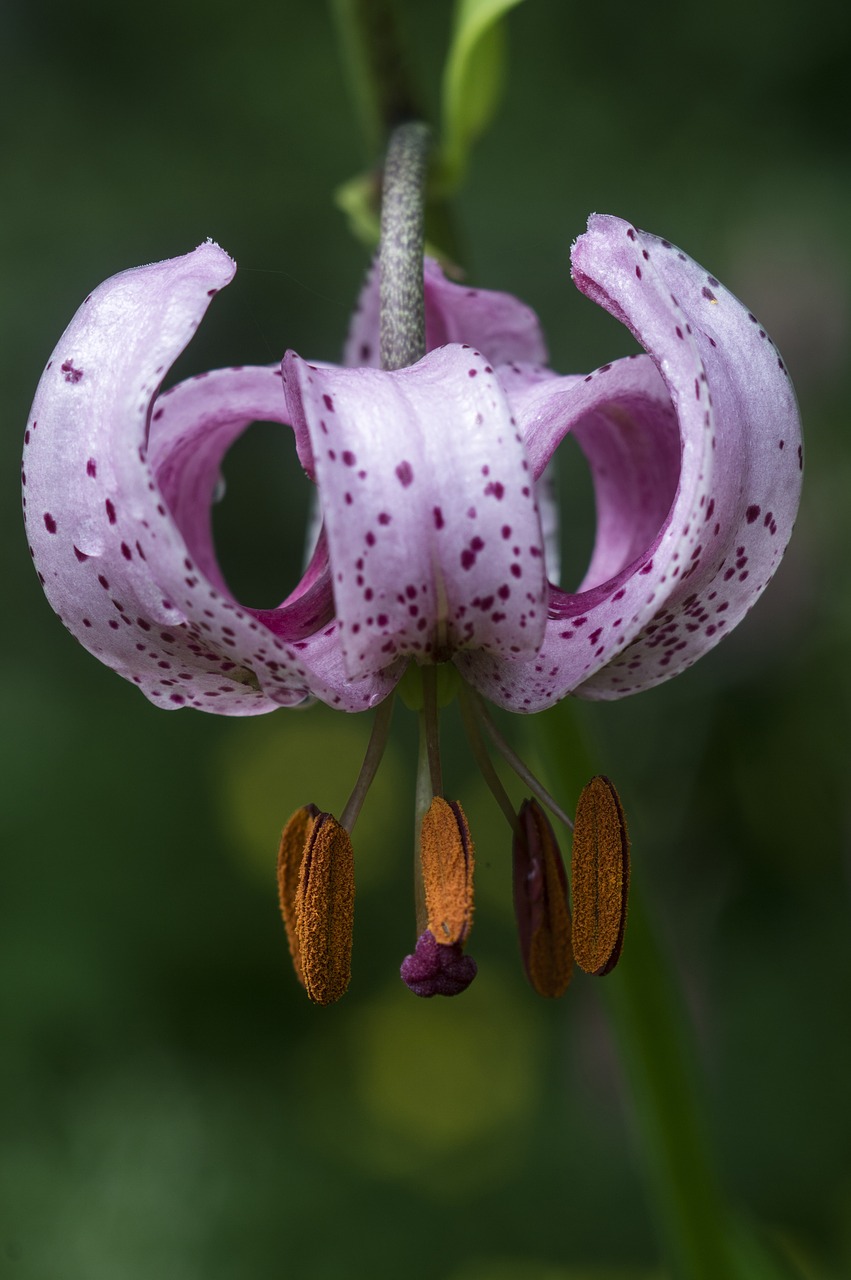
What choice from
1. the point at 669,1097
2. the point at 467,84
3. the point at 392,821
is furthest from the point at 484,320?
the point at 392,821

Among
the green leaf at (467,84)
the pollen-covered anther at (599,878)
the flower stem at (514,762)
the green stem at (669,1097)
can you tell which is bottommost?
the green stem at (669,1097)

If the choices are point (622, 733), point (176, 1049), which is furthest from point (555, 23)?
point (176, 1049)

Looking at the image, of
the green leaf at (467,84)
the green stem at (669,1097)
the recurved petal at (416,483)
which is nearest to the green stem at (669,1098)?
the green stem at (669,1097)

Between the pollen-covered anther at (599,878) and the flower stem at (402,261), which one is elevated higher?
the flower stem at (402,261)

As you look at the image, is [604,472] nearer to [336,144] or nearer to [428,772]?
[428,772]

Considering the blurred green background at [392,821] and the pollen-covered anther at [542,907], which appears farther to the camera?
the blurred green background at [392,821]

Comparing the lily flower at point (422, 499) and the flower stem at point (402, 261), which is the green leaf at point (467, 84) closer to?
the flower stem at point (402, 261)

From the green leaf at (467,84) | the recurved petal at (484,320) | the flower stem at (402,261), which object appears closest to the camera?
the flower stem at (402,261)
